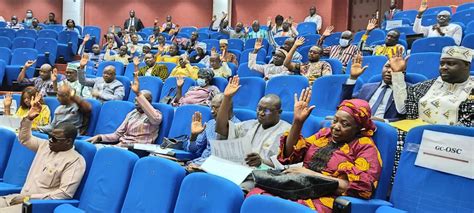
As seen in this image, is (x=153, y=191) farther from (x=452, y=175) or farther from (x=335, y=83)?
(x=335, y=83)

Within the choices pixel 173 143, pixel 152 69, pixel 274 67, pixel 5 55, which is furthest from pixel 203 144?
pixel 5 55

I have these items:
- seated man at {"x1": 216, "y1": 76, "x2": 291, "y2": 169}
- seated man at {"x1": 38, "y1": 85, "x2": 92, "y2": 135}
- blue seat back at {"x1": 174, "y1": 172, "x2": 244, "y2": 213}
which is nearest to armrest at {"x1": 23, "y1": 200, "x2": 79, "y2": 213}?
blue seat back at {"x1": 174, "y1": 172, "x2": 244, "y2": 213}

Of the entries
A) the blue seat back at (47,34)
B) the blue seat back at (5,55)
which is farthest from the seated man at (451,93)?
the blue seat back at (47,34)

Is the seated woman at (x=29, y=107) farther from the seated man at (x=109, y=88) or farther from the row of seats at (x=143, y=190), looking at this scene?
the row of seats at (x=143, y=190)

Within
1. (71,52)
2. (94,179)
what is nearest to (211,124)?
(94,179)

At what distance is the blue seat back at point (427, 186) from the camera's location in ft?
6.26

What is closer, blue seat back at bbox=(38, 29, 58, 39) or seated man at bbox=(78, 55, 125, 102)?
seated man at bbox=(78, 55, 125, 102)

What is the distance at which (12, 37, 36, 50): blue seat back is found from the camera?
902cm

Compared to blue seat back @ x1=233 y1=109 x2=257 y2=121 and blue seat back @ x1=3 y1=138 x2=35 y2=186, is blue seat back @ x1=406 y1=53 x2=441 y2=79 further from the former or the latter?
blue seat back @ x1=3 y1=138 x2=35 y2=186

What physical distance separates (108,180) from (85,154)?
0.46 meters

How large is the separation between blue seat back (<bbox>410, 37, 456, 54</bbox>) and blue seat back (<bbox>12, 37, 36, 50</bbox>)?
6669 millimetres

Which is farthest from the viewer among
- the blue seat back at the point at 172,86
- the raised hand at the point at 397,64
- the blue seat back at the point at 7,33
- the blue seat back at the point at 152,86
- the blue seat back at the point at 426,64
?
the blue seat back at the point at 7,33

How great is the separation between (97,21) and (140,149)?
11.8 metres

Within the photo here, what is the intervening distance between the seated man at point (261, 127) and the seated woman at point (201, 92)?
1820mm
